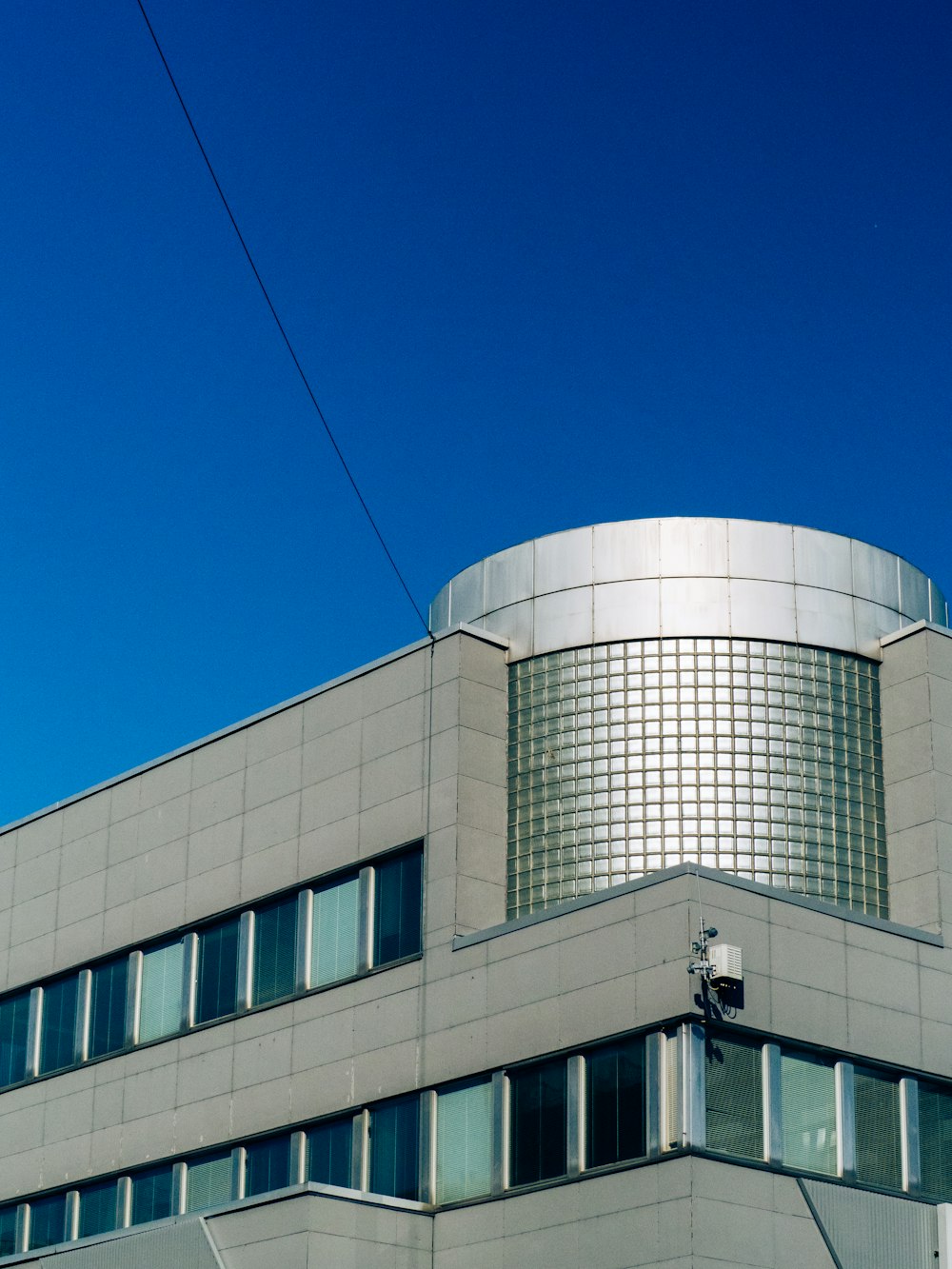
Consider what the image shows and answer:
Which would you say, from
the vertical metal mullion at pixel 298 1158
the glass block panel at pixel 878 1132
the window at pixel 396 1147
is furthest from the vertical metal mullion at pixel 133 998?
the glass block panel at pixel 878 1132

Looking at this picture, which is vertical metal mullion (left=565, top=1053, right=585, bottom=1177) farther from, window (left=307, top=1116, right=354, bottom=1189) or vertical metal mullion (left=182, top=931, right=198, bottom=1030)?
vertical metal mullion (left=182, top=931, right=198, bottom=1030)

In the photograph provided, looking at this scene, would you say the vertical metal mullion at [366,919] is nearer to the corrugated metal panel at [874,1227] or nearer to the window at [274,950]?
the window at [274,950]

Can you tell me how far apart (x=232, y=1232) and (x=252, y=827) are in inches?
373

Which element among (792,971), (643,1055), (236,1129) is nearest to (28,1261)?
(236,1129)

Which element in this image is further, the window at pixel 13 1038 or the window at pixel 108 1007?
the window at pixel 13 1038

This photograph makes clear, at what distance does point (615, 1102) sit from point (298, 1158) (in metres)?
8.04

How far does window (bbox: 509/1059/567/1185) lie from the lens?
107ft

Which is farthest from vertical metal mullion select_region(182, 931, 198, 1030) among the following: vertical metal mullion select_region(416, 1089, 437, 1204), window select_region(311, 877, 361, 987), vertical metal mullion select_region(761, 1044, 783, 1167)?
vertical metal mullion select_region(761, 1044, 783, 1167)

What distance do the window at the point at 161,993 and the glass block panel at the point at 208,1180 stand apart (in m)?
3.09

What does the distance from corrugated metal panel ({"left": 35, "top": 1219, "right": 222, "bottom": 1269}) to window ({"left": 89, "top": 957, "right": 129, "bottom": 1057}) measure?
24.1 feet

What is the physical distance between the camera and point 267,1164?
37.9m

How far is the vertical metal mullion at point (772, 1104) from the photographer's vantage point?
103ft

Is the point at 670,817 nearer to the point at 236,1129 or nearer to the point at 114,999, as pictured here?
the point at 236,1129

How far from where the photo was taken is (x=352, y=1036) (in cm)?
3688
